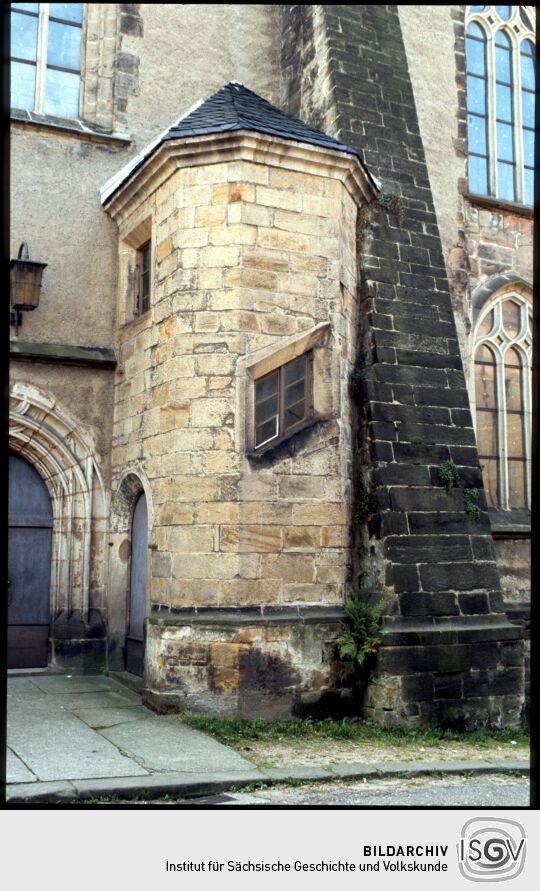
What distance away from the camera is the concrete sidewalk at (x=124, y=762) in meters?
5.02

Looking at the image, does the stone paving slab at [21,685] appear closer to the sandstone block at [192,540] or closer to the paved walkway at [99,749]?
the paved walkway at [99,749]

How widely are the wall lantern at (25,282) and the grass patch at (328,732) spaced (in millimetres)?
4440

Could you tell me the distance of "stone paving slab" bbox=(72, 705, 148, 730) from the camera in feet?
21.9

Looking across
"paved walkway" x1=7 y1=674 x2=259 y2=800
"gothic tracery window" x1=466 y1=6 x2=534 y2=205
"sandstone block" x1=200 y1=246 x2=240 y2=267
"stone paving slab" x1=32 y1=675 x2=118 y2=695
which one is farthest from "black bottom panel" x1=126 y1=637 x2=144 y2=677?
"gothic tracery window" x1=466 y1=6 x2=534 y2=205

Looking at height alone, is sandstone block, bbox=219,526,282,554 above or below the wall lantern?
Answer: below

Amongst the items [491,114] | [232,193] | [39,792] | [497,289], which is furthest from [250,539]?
[491,114]

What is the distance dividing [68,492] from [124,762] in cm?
407

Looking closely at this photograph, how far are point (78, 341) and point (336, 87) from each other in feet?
12.6

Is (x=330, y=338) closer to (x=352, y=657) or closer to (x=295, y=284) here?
(x=295, y=284)

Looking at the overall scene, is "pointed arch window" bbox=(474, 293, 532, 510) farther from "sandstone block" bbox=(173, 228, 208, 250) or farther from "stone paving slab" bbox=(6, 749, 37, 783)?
"stone paving slab" bbox=(6, 749, 37, 783)

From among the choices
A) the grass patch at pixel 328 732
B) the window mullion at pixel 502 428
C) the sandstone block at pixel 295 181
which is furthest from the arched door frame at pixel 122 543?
the window mullion at pixel 502 428

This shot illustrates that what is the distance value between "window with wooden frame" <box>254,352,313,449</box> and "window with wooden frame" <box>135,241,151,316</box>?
81.5 inches

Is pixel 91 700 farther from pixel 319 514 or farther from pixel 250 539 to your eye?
pixel 319 514

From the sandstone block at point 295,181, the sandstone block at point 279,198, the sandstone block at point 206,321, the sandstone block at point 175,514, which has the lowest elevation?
the sandstone block at point 175,514
